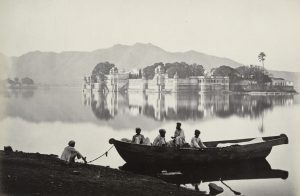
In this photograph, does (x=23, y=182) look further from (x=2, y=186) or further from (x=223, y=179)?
(x=223, y=179)

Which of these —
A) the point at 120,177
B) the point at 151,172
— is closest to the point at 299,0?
the point at 151,172

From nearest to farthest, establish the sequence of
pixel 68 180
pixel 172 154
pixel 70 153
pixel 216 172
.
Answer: pixel 68 180 → pixel 70 153 → pixel 172 154 → pixel 216 172

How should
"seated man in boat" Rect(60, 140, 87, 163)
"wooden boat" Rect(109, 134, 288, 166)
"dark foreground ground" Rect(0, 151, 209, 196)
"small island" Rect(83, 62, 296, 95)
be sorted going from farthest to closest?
"small island" Rect(83, 62, 296, 95) → "wooden boat" Rect(109, 134, 288, 166) → "seated man in boat" Rect(60, 140, 87, 163) → "dark foreground ground" Rect(0, 151, 209, 196)

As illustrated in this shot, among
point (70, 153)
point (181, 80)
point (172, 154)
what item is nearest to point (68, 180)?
point (70, 153)

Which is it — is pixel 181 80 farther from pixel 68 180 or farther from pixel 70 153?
pixel 68 180

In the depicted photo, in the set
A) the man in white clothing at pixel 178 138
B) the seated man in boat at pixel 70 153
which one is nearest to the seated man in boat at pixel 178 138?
the man in white clothing at pixel 178 138

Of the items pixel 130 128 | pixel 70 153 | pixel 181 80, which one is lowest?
pixel 130 128

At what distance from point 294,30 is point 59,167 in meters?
4.37

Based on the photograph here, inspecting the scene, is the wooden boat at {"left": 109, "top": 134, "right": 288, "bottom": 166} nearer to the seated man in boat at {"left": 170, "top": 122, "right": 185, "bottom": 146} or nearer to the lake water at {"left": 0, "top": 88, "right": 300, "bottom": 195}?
the seated man in boat at {"left": 170, "top": 122, "right": 185, "bottom": 146}

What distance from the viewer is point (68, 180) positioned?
410 cm

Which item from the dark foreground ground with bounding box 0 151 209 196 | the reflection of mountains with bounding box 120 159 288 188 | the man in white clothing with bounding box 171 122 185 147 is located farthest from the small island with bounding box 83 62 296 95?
the dark foreground ground with bounding box 0 151 209 196

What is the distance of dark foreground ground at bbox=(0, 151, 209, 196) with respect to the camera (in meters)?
3.90

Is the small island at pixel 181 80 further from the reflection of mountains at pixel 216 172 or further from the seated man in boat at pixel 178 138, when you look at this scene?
the seated man in boat at pixel 178 138

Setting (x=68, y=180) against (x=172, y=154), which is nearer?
(x=68, y=180)
